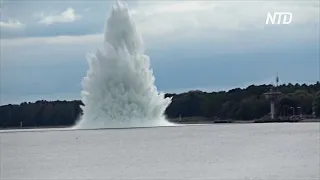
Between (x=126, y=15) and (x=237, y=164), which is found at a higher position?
(x=126, y=15)

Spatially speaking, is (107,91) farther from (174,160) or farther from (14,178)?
(14,178)

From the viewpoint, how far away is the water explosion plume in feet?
295

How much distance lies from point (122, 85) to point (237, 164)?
51335mm

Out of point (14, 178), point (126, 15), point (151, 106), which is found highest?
point (126, 15)

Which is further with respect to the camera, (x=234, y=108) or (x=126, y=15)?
(x=234, y=108)

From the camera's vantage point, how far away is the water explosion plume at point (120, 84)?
3541 inches

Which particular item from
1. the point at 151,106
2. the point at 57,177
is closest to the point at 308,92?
the point at 151,106

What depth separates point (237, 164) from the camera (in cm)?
3997

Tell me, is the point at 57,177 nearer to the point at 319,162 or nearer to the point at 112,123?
the point at 319,162

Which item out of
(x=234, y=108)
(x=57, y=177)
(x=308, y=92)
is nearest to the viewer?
(x=57, y=177)

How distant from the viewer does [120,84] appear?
9069 cm

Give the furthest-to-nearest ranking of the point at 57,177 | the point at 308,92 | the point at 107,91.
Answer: the point at 308,92 < the point at 107,91 < the point at 57,177

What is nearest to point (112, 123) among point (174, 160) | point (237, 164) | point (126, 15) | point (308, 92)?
point (126, 15)

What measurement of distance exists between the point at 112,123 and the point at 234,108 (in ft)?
190
